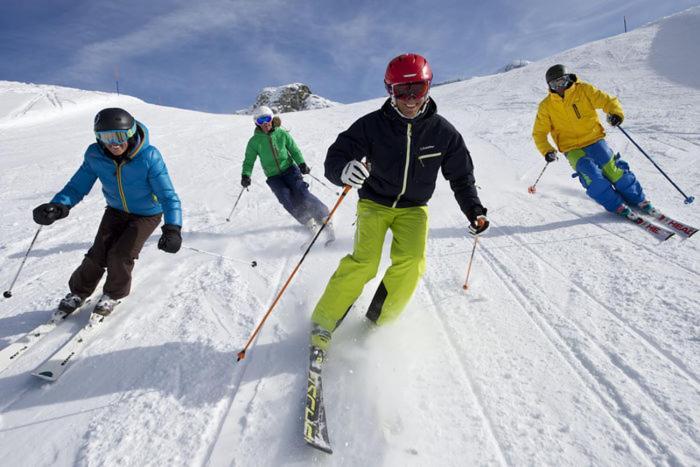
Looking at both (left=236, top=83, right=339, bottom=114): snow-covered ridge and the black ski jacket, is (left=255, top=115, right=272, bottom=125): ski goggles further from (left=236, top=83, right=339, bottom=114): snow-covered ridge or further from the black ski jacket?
(left=236, top=83, right=339, bottom=114): snow-covered ridge

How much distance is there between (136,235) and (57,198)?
75 centimetres

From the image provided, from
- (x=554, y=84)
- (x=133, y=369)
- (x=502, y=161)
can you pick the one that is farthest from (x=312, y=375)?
(x=502, y=161)

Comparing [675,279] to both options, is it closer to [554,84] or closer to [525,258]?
[525,258]

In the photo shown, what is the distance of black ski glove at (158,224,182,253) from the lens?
129 inches

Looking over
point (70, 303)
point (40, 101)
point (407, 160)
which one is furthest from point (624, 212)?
point (40, 101)

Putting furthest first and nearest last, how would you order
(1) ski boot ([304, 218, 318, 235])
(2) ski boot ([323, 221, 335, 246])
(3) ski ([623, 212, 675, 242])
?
(1) ski boot ([304, 218, 318, 235]) → (2) ski boot ([323, 221, 335, 246]) → (3) ski ([623, 212, 675, 242])

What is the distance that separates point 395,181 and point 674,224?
425 centimetres

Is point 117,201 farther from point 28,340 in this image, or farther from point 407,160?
point 407,160

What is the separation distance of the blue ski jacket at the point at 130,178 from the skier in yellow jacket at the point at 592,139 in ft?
18.1

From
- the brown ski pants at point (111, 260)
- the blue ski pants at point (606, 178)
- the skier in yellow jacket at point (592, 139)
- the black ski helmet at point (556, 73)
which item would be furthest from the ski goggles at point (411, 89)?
the blue ski pants at point (606, 178)

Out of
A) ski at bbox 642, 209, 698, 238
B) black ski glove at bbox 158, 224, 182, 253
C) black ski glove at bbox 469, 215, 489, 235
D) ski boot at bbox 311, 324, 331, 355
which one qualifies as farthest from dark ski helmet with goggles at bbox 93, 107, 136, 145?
ski at bbox 642, 209, 698, 238

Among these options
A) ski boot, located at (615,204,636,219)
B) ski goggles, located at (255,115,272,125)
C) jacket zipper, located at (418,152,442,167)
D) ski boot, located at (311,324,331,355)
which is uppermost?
ski goggles, located at (255,115,272,125)

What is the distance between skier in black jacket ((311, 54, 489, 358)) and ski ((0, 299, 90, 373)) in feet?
7.92

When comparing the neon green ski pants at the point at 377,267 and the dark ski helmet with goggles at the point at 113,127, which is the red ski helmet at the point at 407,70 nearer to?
the neon green ski pants at the point at 377,267
